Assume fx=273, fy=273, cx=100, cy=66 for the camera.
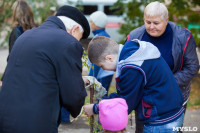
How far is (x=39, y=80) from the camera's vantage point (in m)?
1.79

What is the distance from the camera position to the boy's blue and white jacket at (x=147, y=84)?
1.94m

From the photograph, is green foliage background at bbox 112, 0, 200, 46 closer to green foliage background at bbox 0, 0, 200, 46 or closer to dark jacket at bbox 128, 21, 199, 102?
green foliage background at bbox 0, 0, 200, 46

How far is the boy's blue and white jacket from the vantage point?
194cm

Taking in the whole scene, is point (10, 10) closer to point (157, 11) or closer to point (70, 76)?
point (157, 11)

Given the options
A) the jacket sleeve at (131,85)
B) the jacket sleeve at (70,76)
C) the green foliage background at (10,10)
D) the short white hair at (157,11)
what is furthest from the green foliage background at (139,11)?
the jacket sleeve at (70,76)

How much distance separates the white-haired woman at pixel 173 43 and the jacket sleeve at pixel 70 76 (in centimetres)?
109

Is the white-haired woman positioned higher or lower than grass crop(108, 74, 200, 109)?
higher

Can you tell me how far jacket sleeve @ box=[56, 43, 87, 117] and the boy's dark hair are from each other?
0.63 feet

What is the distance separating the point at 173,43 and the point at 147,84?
81 centimetres

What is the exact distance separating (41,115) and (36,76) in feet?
0.88

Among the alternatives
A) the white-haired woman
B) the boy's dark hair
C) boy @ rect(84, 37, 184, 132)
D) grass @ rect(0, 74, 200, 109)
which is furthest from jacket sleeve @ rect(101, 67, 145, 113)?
grass @ rect(0, 74, 200, 109)

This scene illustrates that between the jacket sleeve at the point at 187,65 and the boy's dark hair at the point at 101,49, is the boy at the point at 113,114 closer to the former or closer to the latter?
the boy's dark hair at the point at 101,49

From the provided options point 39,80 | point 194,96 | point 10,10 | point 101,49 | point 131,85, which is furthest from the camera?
point 10,10

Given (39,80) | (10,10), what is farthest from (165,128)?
(10,10)
